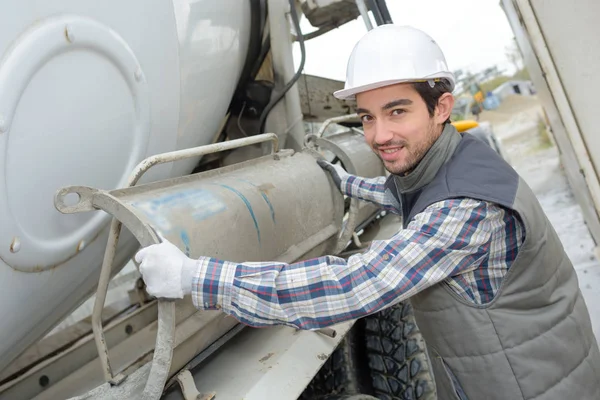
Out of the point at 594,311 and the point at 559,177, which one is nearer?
the point at 594,311

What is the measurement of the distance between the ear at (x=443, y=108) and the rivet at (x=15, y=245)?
112 cm

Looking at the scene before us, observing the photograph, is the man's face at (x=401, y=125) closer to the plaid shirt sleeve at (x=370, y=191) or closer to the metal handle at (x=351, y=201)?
the plaid shirt sleeve at (x=370, y=191)

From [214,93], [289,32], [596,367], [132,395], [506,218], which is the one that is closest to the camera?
[132,395]

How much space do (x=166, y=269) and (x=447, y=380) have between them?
2.76 feet

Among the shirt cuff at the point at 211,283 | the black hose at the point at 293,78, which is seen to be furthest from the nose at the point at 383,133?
the black hose at the point at 293,78

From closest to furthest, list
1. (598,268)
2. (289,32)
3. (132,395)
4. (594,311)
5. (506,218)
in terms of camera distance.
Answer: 1. (132,395)
2. (506,218)
3. (289,32)
4. (594,311)
5. (598,268)

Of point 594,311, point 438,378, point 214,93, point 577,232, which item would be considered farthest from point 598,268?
point 214,93

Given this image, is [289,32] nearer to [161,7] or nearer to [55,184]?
[161,7]

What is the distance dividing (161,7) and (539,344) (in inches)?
57.1

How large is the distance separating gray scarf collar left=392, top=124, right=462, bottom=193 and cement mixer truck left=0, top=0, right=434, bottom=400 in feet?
1.50

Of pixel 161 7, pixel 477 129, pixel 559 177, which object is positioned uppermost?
pixel 161 7

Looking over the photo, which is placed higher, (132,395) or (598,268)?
(132,395)

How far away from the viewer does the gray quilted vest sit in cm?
124

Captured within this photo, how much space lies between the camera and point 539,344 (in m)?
1.29
